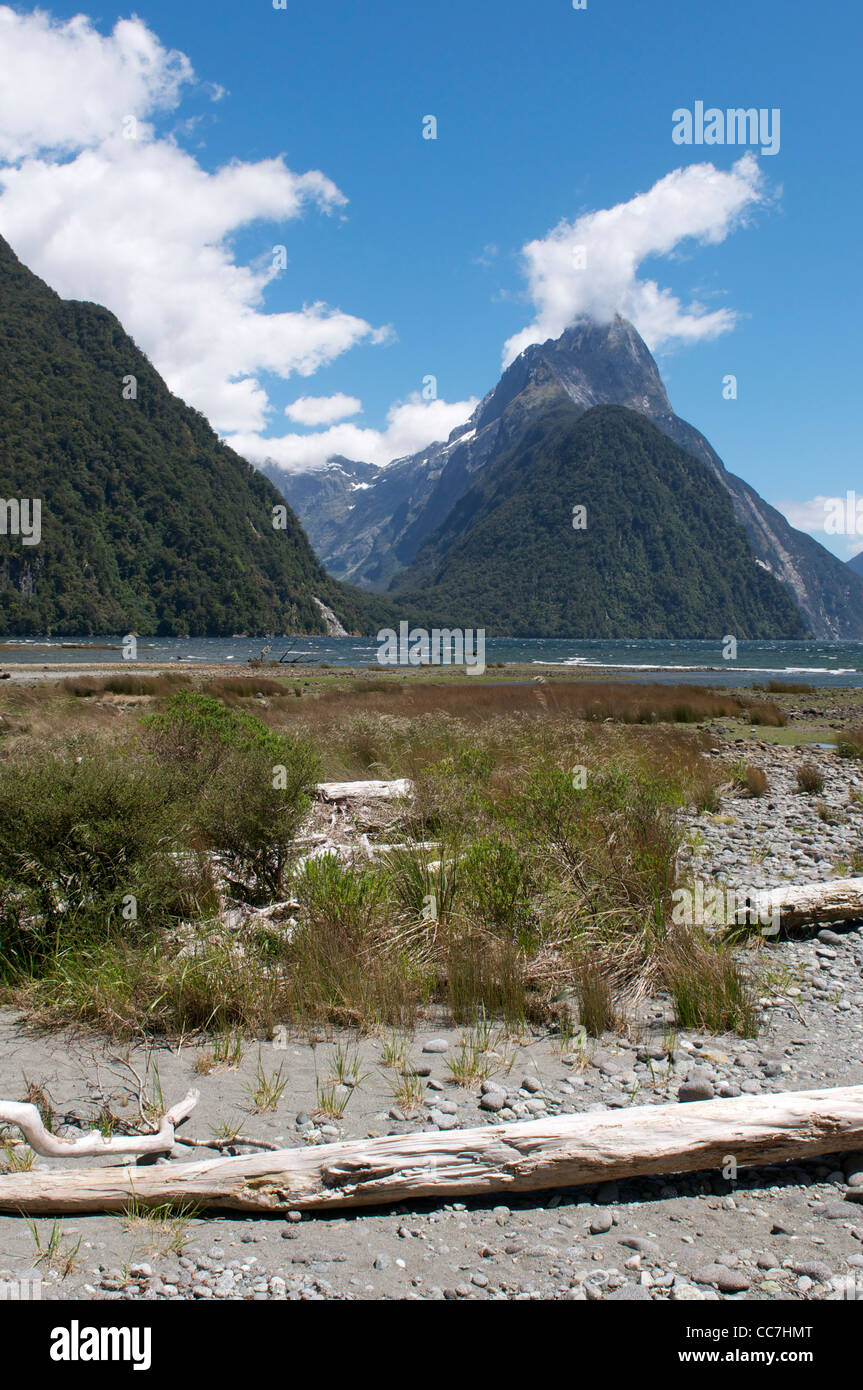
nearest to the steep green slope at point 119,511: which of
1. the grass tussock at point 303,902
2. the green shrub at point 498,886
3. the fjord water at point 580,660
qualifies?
the fjord water at point 580,660

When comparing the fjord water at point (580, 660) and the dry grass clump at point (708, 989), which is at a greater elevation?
the fjord water at point (580, 660)

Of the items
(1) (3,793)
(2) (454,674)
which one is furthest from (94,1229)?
(2) (454,674)

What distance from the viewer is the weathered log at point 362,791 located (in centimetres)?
1060

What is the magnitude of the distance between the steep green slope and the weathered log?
Result: 133m

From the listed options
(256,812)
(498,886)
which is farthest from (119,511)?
(498,886)

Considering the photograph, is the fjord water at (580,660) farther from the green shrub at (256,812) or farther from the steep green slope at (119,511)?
the green shrub at (256,812)

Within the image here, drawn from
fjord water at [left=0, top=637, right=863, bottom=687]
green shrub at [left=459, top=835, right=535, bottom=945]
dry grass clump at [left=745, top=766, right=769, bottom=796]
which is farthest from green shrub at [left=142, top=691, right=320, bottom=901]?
fjord water at [left=0, top=637, right=863, bottom=687]

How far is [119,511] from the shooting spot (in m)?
162

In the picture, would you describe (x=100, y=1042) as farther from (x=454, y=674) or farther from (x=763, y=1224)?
(x=454, y=674)

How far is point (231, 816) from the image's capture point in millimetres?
7262

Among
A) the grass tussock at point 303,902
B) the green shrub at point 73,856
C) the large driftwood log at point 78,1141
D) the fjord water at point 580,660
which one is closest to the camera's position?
the large driftwood log at point 78,1141

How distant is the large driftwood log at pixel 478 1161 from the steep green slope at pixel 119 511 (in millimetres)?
139597

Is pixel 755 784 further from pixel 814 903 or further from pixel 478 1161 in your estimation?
pixel 478 1161

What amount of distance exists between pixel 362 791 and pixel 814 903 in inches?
229
